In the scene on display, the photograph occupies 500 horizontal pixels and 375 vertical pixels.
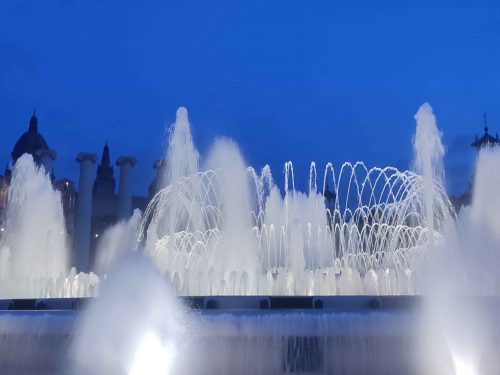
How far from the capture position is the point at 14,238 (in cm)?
3775

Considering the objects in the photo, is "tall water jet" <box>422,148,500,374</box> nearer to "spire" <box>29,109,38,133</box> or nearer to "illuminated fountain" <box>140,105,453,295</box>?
"illuminated fountain" <box>140,105,453,295</box>

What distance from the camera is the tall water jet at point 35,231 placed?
35750 mm

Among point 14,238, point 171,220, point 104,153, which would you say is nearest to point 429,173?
point 171,220

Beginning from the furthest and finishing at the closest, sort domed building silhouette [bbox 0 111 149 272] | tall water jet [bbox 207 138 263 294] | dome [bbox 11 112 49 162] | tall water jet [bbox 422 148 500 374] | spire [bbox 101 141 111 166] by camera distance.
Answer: spire [bbox 101 141 111 166], dome [bbox 11 112 49 162], domed building silhouette [bbox 0 111 149 272], tall water jet [bbox 207 138 263 294], tall water jet [bbox 422 148 500 374]

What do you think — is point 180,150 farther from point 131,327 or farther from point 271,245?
point 131,327

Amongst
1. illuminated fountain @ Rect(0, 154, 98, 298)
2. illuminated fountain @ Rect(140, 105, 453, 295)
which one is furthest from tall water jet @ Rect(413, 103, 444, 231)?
illuminated fountain @ Rect(0, 154, 98, 298)

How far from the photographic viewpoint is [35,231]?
1449 inches

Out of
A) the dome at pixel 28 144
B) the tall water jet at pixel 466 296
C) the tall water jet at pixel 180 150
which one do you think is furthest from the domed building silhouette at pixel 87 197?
the tall water jet at pixel 466 296

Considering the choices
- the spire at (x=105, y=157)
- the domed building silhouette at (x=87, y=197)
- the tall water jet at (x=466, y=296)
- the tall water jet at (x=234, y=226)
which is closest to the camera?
the tall water jet at (x=466, y=296)

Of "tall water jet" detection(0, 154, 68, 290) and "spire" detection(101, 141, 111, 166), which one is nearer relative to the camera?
"tall water jet" detection(0, 154, 68, 290)

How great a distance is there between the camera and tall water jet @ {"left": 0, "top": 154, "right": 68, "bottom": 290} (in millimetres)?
35750

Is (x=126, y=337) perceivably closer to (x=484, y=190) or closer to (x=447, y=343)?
(x=447, y=343)

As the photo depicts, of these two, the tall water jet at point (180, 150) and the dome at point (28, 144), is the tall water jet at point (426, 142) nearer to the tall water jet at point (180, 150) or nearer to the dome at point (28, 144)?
the tall water jet at point (180, 150)

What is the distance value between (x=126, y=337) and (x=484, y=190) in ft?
51.0
